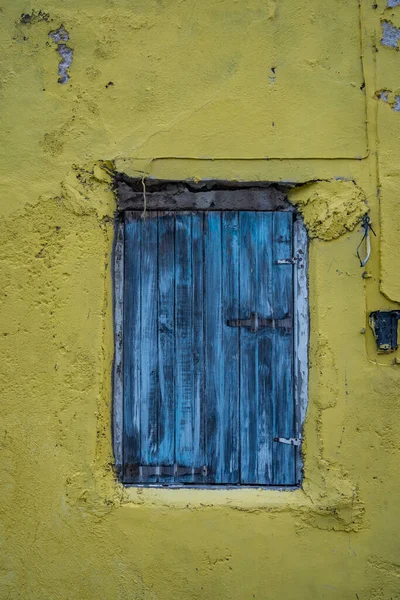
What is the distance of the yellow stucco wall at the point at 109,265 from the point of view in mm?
2625

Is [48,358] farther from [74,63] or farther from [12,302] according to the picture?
[74,63]

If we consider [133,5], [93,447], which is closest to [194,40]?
[133,5]

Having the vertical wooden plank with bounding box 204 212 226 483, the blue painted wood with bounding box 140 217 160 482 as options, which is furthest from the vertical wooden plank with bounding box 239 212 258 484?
the blue painted wood with bounding box 140 217 160 482

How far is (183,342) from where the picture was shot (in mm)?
2801

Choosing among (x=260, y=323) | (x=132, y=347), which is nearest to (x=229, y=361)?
(x=260, y=323)

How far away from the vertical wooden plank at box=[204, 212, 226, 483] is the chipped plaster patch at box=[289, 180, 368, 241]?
48cm

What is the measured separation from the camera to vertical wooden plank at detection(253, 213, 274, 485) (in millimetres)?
2768

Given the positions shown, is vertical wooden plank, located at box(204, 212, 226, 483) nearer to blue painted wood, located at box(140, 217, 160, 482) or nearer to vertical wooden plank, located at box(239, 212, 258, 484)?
vertical wooden plank, located at box(239, 212, 258, 484)

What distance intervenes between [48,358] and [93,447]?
1.58 feet

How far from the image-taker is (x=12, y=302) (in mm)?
2707

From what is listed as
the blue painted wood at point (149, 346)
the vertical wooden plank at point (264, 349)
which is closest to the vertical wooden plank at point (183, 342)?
the blue painted wood at point (149, 346)

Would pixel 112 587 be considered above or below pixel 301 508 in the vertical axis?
below

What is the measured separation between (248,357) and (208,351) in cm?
20

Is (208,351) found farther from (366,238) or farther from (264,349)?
(366,238)
